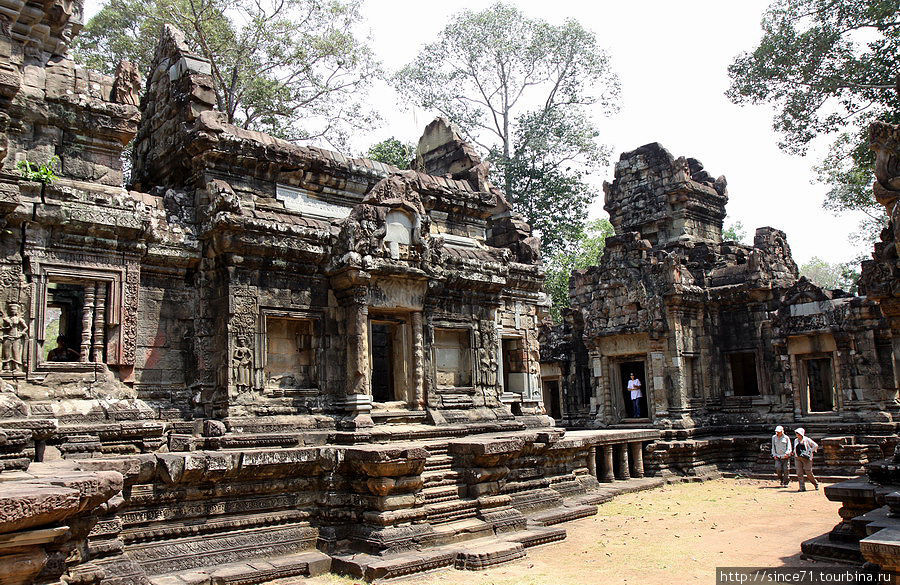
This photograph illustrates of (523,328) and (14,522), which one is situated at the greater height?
(523,328)

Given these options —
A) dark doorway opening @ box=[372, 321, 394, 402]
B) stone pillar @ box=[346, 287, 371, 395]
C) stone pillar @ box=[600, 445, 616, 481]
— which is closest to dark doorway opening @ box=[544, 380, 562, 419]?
stone pillar @ box=[600, 445, 616, 481]

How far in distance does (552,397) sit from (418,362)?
1099 centimetres

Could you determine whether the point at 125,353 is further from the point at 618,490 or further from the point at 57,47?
the point at 618,490

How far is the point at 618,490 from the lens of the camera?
13.8 meters

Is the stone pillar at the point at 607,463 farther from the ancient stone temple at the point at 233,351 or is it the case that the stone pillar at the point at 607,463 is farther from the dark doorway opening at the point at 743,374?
the dark doorway opening at the point at 743,374

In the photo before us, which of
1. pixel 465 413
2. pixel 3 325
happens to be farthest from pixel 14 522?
pixel 465 413

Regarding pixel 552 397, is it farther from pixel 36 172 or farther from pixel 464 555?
pixel 36 172

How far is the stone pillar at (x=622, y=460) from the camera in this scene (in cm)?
1516

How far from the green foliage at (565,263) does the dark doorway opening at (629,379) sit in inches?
231

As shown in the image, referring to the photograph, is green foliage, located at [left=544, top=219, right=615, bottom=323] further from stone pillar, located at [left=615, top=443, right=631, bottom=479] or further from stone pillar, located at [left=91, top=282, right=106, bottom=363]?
stone pillar, located at [left=91, top=282, right=106, bottom=363]

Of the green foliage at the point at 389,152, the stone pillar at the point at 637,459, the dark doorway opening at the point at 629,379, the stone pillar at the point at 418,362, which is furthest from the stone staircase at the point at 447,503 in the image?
the green foliage at the point at 389,152

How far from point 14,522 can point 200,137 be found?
6893 mm

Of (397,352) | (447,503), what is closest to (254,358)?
(397,352)

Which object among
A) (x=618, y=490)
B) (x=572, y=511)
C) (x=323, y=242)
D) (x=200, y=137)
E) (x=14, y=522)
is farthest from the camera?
(x=618, y=490)
